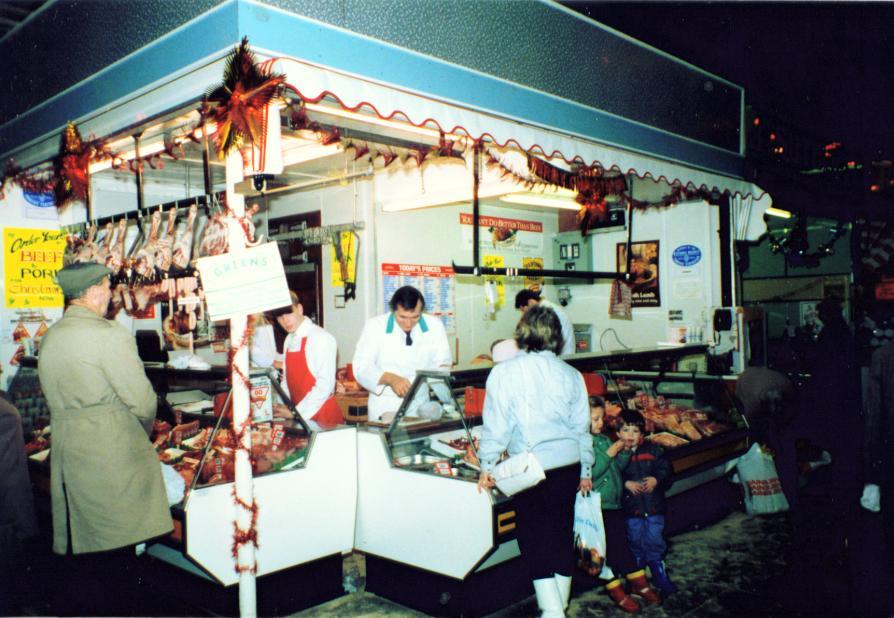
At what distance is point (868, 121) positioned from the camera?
8.05 metres

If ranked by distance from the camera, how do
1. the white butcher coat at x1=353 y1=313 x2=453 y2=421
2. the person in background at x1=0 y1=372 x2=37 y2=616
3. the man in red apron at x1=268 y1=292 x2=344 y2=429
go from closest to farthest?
the person in background at x1=0 y1=372 x2=37 y2=616 → the man in red apron at x1=268 y1=292 x2=344 y2=429 → the white butcher coat at x1=353 y1=313 x2=453 y2=421

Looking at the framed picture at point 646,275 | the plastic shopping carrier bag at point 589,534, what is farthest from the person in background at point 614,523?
the framed picture at point 646,275

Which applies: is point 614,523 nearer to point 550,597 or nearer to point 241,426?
point 550,597

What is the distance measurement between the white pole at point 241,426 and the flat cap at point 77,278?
0.82 meters

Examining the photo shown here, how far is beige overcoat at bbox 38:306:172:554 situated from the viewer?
338cm

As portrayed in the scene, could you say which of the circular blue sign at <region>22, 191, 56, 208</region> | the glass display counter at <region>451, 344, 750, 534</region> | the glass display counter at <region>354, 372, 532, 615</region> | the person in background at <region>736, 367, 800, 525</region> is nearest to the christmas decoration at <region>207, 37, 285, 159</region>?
the glass display counter at <region>354, 372, 532, 615</region>

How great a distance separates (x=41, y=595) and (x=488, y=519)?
11.1ft

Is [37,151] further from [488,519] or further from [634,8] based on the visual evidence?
[634,8]

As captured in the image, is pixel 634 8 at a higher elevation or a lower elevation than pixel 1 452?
higher

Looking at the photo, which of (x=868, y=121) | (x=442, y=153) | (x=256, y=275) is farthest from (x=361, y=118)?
(x=868, y=121)

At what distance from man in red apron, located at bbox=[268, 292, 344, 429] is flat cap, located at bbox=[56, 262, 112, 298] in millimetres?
2211

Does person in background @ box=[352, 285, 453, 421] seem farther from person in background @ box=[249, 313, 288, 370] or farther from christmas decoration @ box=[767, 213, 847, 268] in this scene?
christmas decoration @ box=[767, 213, 847, 268]

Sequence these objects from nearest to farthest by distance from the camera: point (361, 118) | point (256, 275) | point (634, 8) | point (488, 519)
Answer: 1. point (256, 275)
2. point (488, 519)
3. point (361, 118)
4. point (634, 8)

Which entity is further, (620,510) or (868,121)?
(868,121)
